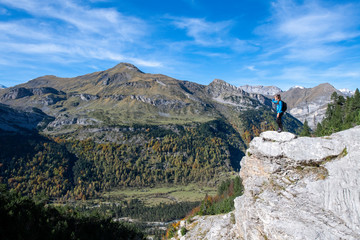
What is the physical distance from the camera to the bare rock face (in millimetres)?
20016

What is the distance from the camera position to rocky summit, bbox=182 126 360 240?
2002cm

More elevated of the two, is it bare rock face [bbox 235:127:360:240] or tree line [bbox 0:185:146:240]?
bare rock face [bbox 235:127:360:240]

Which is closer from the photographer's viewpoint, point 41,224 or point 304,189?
point 304,189

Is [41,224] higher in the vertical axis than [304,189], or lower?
lower

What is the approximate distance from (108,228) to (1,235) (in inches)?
1495

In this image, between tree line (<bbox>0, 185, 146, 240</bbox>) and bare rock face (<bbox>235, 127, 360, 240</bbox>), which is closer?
bare rock face (<bbox>235, 127, 360, 240</bbox>)

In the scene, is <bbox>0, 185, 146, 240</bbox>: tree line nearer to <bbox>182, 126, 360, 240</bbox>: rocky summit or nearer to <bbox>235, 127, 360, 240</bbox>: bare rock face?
<bbox>182, 126, 360, 240</bbox>: rocky summit

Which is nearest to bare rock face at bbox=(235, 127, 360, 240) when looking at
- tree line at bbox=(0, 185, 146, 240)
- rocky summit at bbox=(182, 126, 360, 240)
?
rocky summit at bbox=(182, 126, 360, 240)

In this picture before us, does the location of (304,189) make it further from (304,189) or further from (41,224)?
(41,224)

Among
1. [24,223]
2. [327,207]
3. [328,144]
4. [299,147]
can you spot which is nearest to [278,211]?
[327,207]

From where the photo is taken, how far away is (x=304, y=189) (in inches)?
939

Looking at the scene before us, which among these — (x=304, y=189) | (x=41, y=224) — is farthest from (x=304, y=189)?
(x=41, y=224)

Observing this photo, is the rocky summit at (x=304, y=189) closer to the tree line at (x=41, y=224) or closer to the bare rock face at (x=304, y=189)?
the bare rock face at (x=304, y=189)

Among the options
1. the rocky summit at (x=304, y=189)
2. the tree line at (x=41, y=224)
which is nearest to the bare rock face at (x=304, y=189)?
the rocky summit at (x=304, y=189)
